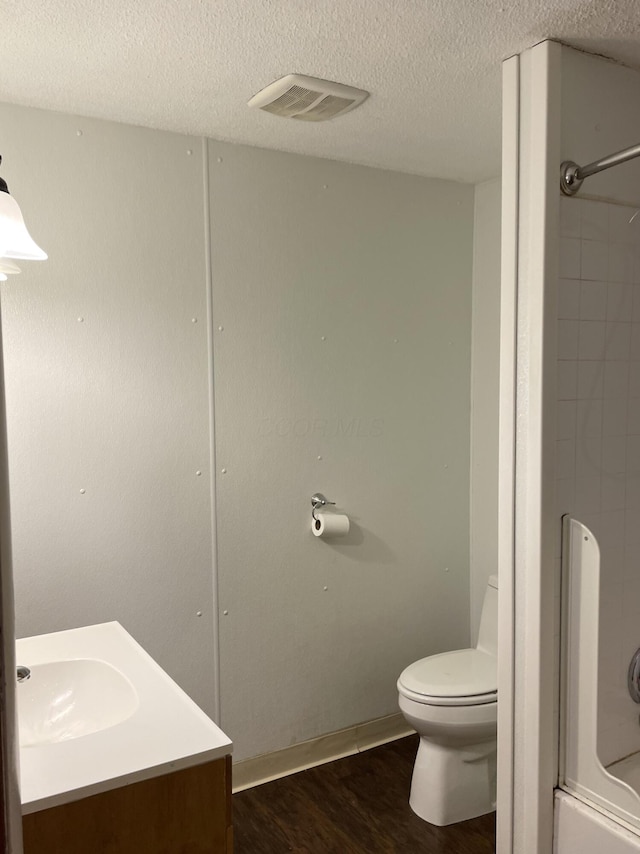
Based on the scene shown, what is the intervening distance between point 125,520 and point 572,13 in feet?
6.15

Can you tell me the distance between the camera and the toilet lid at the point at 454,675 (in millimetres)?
2393

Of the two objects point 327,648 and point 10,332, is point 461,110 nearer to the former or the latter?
point 10,332

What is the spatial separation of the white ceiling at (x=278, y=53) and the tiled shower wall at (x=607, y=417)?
445mm

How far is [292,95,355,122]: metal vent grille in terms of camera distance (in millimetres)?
2055

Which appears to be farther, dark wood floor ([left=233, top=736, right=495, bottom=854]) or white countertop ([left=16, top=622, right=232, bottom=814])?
dark wood floor ([left=233, top=736, right=495, bottom=854])

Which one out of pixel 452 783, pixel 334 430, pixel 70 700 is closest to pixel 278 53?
pixel 334 430

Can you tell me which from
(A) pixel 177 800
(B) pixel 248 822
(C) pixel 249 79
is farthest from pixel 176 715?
(C) pixel 249 79

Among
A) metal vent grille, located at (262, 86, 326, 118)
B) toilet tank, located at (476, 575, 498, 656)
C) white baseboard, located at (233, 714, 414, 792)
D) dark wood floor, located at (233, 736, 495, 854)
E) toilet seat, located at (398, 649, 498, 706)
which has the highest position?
metal vent grille, located at (262, 86, 326, 118)

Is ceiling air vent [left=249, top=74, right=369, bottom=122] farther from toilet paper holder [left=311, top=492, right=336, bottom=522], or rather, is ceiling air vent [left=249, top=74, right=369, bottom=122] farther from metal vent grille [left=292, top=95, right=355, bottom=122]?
toilet paper holder [left=311, top=492, right=336, bottom=522]

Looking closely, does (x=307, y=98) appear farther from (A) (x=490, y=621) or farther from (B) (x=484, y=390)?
(A) (x=490, y=621)


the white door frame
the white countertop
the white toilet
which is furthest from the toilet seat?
the white countertop

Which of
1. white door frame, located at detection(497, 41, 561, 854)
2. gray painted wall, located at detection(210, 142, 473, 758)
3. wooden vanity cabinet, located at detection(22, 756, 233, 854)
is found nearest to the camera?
wooden vanity cabinet, located at detection(22, 756, 233, 854)

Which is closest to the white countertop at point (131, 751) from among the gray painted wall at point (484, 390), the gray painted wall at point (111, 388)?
the gray painted wall at point (111, 388)

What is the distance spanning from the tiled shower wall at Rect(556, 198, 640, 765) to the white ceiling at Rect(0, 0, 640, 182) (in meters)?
0.44
